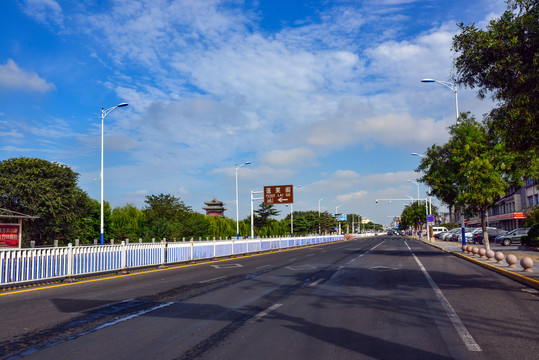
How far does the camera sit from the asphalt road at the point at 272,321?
592cm

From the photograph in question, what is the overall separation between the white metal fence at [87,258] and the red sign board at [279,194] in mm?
25395

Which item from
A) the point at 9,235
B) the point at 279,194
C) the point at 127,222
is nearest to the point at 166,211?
the point at 127,222

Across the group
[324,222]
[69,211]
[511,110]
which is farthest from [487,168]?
[324,222]

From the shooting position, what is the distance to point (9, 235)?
24672mm

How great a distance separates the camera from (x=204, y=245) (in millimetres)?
26453

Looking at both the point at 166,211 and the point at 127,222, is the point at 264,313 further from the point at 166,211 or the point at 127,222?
the point at 166,211

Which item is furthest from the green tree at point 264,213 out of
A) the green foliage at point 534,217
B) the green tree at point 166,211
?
the green foliage at point 534,217

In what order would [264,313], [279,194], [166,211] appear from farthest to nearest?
[166,211] < [279,194] < [264,313]

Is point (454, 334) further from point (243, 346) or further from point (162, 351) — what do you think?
point (162, 351)

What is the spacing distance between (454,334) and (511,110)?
→ 697 cm

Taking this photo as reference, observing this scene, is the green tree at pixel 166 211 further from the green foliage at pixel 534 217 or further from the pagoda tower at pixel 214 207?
the pagoda tower at pixel 214 207

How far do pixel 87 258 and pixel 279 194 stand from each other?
37888 millimetres

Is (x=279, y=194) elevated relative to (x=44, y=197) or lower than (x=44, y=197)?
elevated

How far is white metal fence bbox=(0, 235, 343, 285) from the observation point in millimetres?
13328
